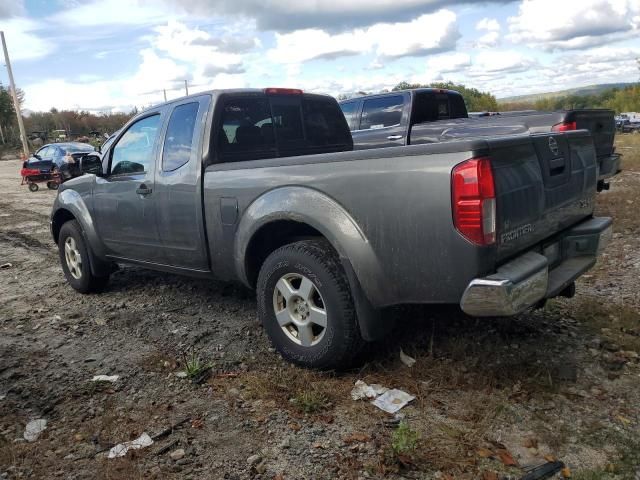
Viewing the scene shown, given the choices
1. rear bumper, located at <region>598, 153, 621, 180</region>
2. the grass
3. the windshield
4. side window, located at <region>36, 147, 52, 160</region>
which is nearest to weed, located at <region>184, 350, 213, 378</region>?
the grass

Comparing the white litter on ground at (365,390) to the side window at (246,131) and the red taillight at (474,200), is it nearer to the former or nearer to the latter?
the red taillight at (474,200)

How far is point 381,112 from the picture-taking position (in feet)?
29.2

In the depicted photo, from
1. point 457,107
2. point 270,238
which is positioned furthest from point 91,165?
point 457,107

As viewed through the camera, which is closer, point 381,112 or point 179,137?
point 179,137

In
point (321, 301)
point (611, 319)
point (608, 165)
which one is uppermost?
point (608, 165)

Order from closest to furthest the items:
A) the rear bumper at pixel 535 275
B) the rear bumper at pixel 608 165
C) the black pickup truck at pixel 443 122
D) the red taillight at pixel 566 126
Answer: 1. the rear bumper at pixel 535 275
2. the red taillight at pixel 566 126
3. the black pickup truck at pixel 443 122
4. the rear bumper at pixel 608 165

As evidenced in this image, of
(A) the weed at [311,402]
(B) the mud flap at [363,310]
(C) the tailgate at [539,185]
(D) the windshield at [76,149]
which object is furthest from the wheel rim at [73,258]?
(D) the windshield at [76,149]

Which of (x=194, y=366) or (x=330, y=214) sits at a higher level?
(x=330, y=214)

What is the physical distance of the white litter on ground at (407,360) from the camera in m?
3.66

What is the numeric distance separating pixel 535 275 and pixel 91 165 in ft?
13.6

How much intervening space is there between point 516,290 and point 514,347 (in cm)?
118

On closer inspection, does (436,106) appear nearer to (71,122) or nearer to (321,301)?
(321,301)

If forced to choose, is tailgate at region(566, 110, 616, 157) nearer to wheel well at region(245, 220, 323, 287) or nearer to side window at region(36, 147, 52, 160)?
wheel well at region(245, 220, 323, 287)

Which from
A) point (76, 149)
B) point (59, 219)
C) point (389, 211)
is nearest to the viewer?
point (389, 211)
